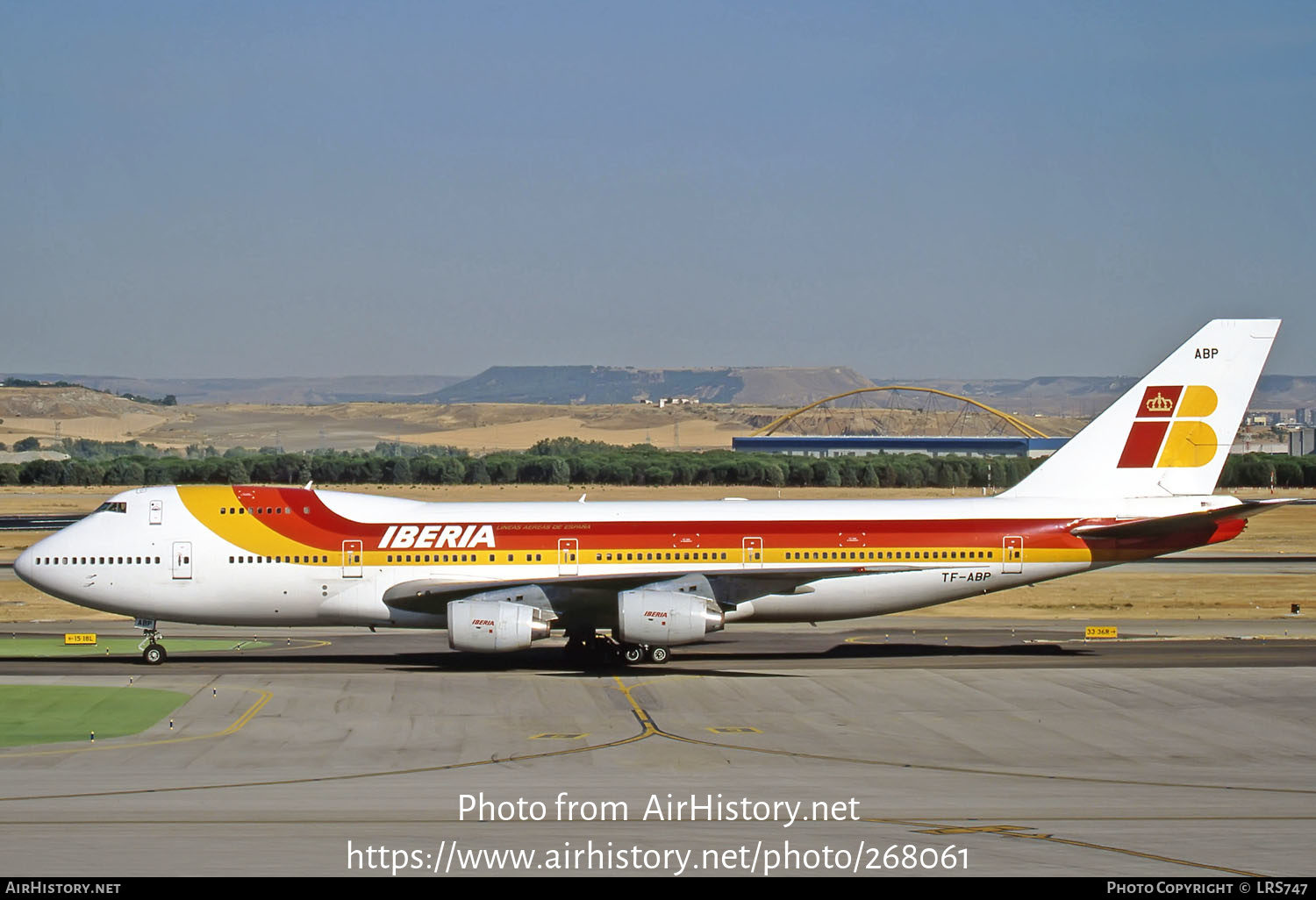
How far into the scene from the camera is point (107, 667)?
34.0 metres

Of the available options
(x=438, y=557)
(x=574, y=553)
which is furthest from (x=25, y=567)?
(x=574, y=553)

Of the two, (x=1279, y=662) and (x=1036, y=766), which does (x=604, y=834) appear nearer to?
(x=1036, y=766)

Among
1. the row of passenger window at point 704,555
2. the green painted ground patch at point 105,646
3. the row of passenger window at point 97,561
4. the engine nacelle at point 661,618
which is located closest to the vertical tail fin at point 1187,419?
the row of passenger window at point 704,555

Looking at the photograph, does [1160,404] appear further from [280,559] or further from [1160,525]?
[280,559]

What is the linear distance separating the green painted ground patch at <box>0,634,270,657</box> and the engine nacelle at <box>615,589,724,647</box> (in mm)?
11991

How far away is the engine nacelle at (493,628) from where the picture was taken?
32562 millimetres

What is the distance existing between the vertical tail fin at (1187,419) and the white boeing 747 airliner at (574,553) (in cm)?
14

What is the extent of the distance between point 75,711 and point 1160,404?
92.8 ft

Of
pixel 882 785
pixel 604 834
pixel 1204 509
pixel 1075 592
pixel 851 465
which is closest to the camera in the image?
pixel 604 834

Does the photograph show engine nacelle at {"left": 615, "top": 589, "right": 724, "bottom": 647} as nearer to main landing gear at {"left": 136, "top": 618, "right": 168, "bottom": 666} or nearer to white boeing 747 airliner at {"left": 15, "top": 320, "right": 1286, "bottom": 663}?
white boeing 747 airliner at {"left": 15, "top": 320, "right": 1286, "bottom": 663}

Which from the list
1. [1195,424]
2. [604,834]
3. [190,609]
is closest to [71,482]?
[190,609]

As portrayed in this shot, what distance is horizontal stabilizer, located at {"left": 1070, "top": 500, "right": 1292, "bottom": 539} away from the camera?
35.2 metres

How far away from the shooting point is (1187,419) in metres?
37.0

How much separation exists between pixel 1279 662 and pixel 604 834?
23.2 m
